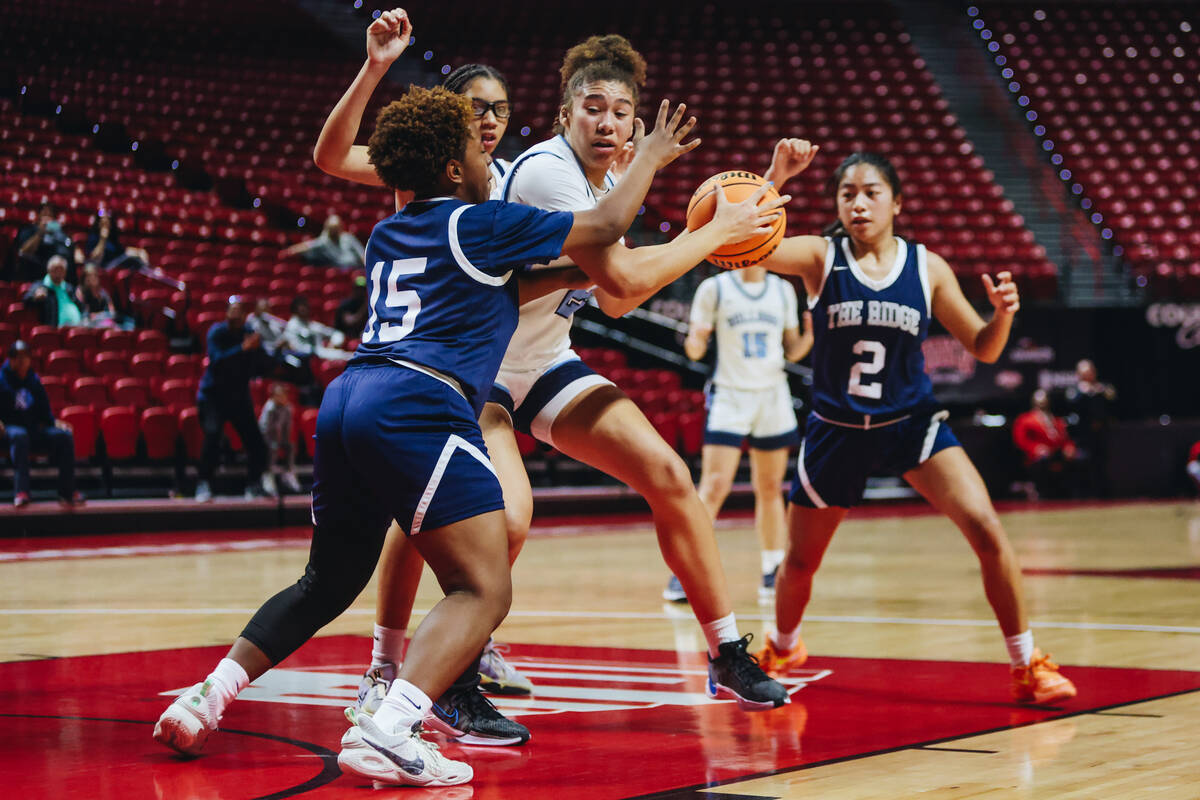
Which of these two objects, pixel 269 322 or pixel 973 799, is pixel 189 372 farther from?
pixel 973 799

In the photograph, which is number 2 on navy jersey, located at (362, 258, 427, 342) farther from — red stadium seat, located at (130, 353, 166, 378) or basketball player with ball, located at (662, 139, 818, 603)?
red stadium seat, located at (130, 353, 166, 378)

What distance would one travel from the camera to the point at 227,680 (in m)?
3.49

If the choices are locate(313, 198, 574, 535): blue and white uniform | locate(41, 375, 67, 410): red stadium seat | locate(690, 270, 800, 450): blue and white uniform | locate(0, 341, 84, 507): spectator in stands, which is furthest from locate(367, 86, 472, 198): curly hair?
locate(41, 375, 67, 410): red stadium seat

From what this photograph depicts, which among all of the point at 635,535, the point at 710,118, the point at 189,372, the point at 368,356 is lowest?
the point at 635,535

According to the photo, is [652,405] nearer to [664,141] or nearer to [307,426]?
[307,426]

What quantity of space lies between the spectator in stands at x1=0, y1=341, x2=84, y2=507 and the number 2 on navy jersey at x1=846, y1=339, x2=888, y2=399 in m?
8.02

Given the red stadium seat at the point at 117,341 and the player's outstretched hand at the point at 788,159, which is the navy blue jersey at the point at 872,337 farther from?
the red stadium seat at the point at 117,341

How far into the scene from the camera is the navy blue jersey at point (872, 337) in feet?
15.4

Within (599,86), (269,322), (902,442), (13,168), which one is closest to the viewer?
(599,86)

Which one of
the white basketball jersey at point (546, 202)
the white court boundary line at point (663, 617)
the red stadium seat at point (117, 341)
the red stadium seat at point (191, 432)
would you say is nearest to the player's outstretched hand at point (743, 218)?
the white basketball jersey at point (546, 202)

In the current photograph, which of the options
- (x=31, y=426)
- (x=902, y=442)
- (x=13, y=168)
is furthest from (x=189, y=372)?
(x=902, y=442)

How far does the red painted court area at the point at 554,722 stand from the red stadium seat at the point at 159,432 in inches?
280

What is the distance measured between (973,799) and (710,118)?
20555 millimetres

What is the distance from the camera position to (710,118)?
22875mm
